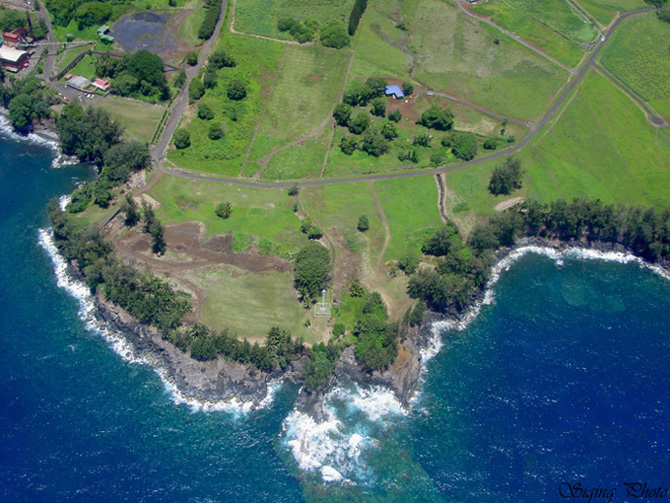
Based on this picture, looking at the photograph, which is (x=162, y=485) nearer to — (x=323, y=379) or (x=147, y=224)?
(x=323, y=379)

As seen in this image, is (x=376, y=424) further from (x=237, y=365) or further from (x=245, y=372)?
(x=237, y=365)

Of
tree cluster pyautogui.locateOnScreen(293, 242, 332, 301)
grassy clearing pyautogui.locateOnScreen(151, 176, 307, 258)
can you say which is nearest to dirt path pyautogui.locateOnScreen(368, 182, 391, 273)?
tree cluster pyautogui.locateOnScreen(293, 242, 332, 301)

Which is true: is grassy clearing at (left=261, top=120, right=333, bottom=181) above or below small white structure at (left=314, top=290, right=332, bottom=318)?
above

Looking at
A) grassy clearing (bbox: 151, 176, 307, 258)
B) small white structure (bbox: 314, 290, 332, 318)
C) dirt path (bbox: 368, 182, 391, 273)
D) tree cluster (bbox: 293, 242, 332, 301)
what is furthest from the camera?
grassy clearing (bbox: 151, 176, 307, 258)

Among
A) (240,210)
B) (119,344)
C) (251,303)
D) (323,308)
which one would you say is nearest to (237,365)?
(251,303)

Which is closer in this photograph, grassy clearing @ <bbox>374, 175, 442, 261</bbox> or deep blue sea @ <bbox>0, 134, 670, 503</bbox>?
deep blue sea @ <bbox>0, 134, 670, 503</bbox>

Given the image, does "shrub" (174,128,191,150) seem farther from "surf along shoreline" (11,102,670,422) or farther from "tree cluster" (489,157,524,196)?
"tree cluster" (489,157,524,196)

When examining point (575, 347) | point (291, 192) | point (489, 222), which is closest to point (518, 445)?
point (575, 347)

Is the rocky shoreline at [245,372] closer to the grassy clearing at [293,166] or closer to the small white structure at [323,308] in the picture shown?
the small white structure at [323,308]

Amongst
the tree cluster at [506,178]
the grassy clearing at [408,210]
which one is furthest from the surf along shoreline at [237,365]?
the tree cluster at [506,178]
